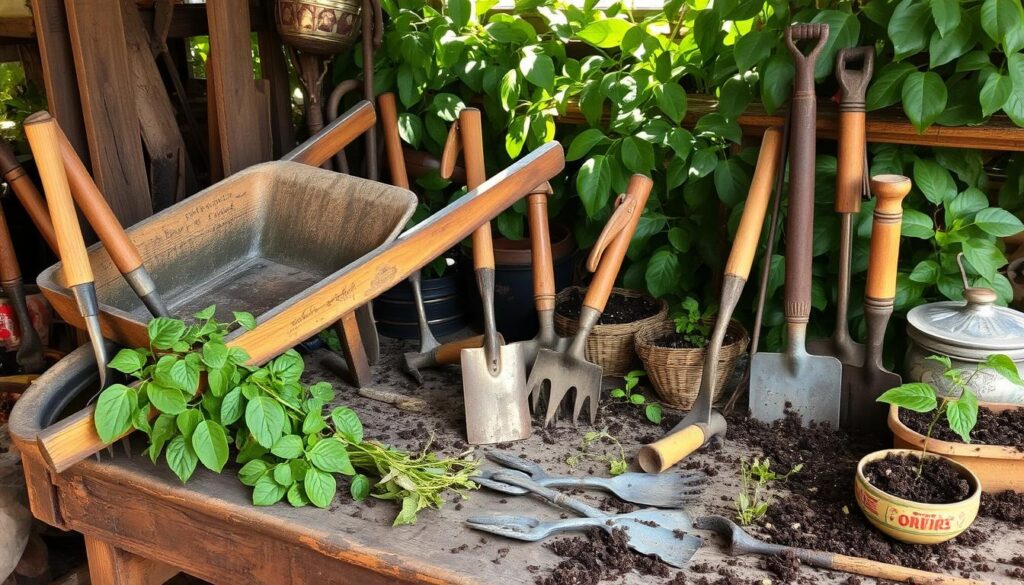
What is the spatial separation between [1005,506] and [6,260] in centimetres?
262

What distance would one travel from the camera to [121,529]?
2.14 meters

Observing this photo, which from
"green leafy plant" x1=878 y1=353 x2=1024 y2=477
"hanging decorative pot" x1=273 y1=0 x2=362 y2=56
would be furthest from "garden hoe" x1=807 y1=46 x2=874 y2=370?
"hanging decorative pot" x1=273 y1=0 x2=362 y2=56

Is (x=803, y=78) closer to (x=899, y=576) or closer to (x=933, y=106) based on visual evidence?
(x=933, y=106)

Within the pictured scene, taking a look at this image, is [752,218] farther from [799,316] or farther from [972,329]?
[972,329]

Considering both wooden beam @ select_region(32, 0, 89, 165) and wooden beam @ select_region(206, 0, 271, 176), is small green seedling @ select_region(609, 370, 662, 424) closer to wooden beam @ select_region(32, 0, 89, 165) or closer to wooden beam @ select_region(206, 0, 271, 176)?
wooden beam @ select_region(206, 0, 271, 176)

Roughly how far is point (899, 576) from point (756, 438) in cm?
57


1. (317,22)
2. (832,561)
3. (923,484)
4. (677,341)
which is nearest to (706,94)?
(677,341)

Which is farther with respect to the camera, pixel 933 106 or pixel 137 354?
pixel 933 106

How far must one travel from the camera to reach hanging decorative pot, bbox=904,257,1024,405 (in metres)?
1.99

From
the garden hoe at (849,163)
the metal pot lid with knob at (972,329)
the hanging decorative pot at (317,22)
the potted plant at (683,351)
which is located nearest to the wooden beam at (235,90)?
the hanging decorative pot at (317,22)

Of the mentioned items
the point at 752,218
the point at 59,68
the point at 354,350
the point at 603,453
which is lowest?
the point at 603,453

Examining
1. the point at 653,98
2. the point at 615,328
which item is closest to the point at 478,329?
the point at 615,328

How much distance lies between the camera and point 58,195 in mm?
1832

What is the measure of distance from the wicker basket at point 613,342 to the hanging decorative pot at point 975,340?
68 centimetres
